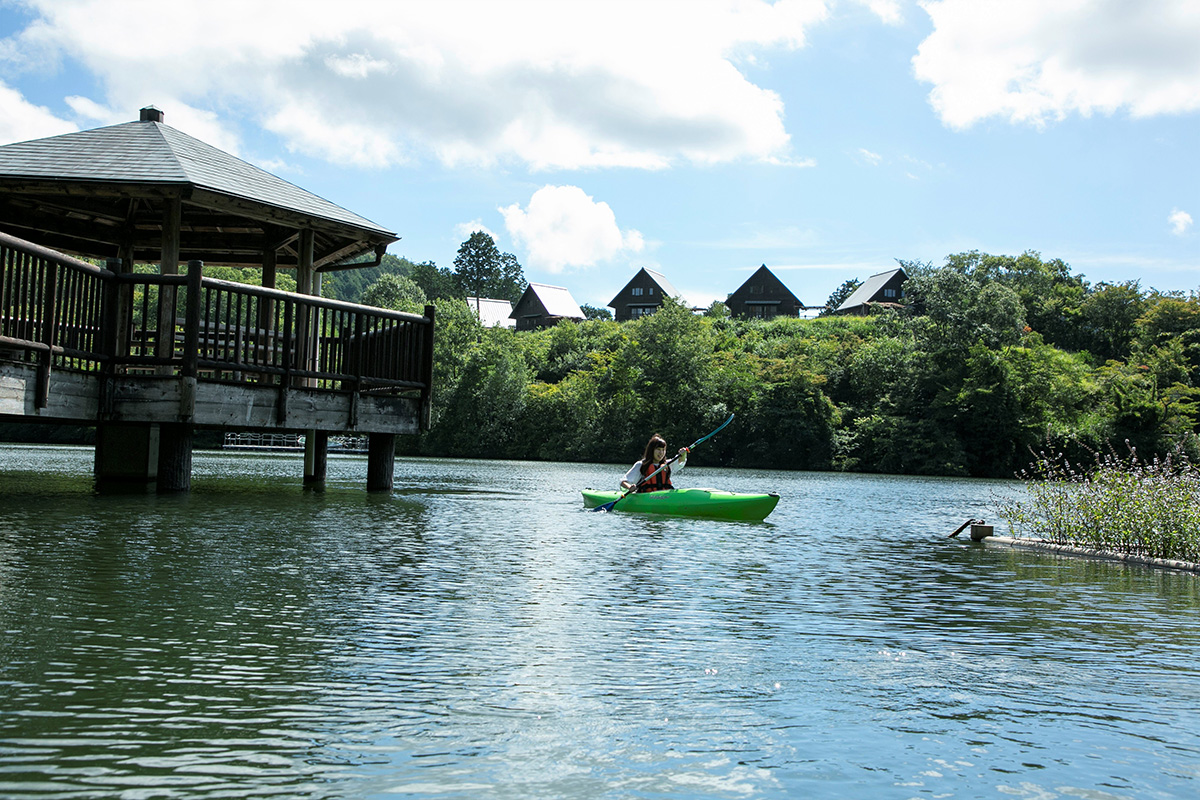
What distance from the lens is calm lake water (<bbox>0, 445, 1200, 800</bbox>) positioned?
388 centimetres

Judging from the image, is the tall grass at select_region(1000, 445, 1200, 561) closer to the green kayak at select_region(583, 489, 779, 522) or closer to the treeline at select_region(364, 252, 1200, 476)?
the green kayak at select_region(583, 489, 779, 522)

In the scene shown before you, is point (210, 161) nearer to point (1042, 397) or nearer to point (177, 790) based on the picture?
point (177, 790)

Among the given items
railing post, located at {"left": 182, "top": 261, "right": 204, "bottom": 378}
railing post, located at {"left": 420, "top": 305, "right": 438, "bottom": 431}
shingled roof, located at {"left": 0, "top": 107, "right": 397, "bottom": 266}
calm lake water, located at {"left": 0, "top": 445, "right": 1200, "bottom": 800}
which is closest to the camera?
calm lake water, located at {"left": 0, "top": 445, "right": 1200, "bottom": 800}

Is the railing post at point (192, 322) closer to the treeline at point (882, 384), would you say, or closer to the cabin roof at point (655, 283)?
the treeline at point (882, 384)

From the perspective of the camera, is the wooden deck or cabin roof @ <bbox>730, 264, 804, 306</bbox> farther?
cabin roof @ <bbox>730, 264, 804, 306</bbox>

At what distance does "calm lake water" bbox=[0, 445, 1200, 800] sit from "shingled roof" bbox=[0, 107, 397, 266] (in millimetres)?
4851

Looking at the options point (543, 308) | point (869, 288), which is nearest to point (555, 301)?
point (543, 308)

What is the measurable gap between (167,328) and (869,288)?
269ft

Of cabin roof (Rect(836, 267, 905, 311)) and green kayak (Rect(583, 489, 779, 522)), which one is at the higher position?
cabin roof (Rect(836, 267, 905, 311))

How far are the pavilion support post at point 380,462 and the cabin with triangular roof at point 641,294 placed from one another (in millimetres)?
79696

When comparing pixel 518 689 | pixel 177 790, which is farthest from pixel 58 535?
pixel 177 790

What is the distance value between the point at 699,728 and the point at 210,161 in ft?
45.7

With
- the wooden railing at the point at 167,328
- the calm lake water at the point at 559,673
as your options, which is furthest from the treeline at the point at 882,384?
the calm lake water at the point at 559,673

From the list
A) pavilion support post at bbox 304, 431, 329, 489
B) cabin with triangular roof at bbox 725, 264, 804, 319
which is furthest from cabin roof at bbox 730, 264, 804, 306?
pavilion support post at bbox 304, 431, 329, 489
